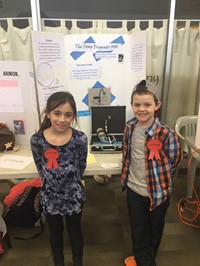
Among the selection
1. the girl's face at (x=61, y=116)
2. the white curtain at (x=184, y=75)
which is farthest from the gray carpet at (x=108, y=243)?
the white curtain at (x=184, y=75)

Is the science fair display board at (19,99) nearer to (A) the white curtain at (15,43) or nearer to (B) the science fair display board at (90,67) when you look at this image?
(B) the science fair display board at (90,67)

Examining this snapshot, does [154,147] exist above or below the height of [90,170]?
above

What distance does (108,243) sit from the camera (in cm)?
192

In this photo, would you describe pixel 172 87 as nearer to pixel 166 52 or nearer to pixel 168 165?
pixel 166 52

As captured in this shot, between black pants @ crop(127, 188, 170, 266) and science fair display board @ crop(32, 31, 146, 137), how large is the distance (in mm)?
908

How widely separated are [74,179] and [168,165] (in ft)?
1.79

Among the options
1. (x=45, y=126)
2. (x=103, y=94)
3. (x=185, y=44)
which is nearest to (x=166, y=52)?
(x=185, y=44)

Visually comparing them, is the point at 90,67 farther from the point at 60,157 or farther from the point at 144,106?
the point at 60,157

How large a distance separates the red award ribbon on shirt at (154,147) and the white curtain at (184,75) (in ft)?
5.69

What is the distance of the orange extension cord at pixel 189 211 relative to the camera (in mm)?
2176

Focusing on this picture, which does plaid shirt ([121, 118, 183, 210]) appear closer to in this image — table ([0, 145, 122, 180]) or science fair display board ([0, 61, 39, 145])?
table ([0, 145, 122, 180])

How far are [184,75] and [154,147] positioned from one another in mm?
1822

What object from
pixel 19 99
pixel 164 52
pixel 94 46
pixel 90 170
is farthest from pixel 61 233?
pixel 164 52

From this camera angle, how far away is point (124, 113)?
6.73 feet
